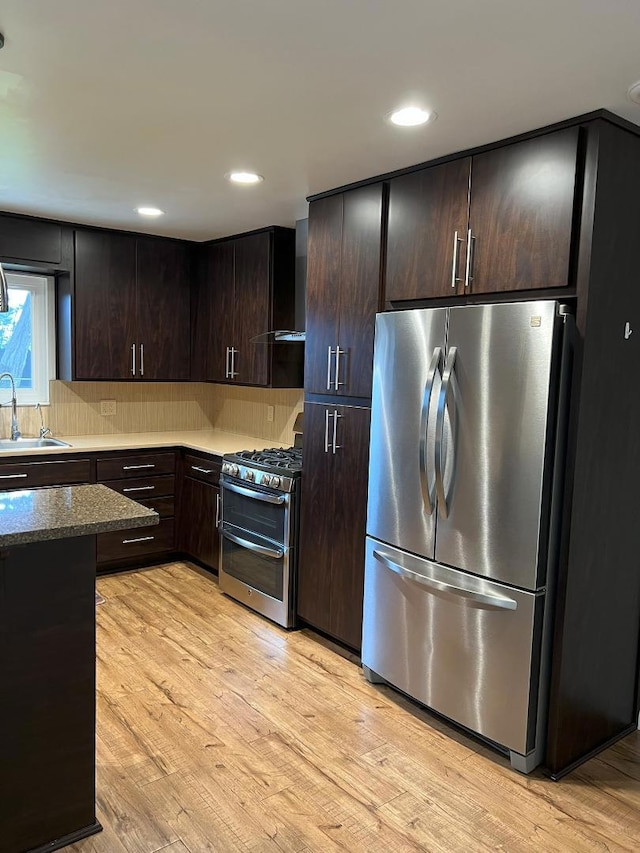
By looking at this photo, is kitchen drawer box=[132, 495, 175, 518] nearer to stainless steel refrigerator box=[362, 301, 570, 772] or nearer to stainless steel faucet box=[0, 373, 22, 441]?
stainless steel faucet box=[0, 373, 22, 441]

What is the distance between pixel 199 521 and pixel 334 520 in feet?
4.94

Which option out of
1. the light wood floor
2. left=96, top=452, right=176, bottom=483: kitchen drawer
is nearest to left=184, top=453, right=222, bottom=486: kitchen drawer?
left=96, top=452, right=176, bottom=483: kitchen drawer

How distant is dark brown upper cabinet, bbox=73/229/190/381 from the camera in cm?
436

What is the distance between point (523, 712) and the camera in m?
2.34

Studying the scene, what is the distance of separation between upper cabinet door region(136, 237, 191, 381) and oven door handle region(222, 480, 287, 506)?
125cm

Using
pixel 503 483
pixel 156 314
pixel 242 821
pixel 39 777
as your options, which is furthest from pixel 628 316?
pixel 156 314

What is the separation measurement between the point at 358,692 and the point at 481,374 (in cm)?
160

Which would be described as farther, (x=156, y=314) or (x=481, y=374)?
(x=156, y=314)

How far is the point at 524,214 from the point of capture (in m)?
2.36

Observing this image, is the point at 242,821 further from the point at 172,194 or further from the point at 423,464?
the point at 172,194

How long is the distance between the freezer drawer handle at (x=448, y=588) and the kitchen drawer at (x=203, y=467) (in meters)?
1.63

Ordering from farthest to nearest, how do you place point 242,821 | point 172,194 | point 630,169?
point 172,194 → point 630,169 → point 242,821

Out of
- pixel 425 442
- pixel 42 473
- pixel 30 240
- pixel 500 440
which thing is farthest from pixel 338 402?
pixel 30 240

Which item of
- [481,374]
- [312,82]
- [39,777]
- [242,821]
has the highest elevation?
[312,82]
